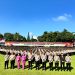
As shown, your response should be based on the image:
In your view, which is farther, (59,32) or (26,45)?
(59,32)

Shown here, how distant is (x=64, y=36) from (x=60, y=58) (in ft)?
392

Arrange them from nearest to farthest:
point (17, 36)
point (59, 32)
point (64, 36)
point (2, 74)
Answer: point (2, 74)
point (64, 36)
point (59, 32)
point (17, 36)

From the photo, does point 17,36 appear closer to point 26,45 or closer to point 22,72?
point 26,45

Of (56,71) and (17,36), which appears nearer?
(56,71)

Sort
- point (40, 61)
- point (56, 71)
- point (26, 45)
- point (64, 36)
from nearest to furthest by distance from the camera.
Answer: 1. point (56, 71)
2. point (40, 61)
3. point (26, 45)
4. point (64, 36)

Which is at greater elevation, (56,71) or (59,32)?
(59,32)

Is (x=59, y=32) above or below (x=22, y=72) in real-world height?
above

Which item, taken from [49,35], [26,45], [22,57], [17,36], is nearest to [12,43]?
[26,45]

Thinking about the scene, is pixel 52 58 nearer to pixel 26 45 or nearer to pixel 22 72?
pixel 22 72

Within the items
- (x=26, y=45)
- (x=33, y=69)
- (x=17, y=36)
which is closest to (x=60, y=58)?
(x=33, y=69)

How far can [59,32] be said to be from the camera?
518 feet

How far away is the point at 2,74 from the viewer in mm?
22891

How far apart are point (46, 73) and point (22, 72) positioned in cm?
227

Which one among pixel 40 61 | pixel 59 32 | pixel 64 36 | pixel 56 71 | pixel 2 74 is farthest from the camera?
pixel 59 32
